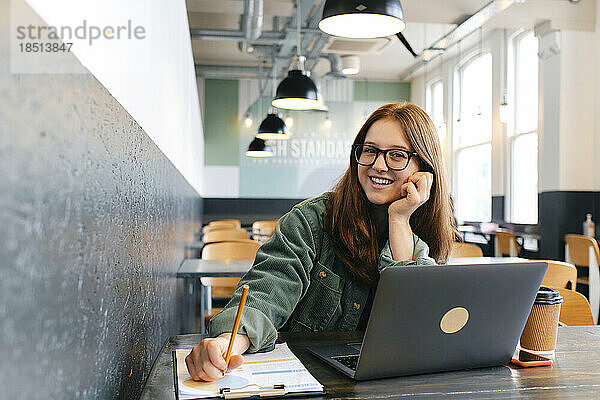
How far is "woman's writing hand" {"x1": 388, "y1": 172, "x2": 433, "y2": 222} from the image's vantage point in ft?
5.49

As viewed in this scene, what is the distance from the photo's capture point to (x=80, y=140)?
2.75 feet

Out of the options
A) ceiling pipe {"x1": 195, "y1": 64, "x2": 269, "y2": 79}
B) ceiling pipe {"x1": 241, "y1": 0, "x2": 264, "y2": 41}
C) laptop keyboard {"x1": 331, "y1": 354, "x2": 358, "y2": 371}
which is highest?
ceiling pipe {"x1": 195, "y1": 64, "x2": 269, "y2": 79}

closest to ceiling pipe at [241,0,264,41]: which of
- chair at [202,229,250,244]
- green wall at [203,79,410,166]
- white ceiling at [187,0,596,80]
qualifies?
white ceiling at [187,0,596,80]

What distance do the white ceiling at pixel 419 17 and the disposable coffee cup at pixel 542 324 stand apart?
531cm

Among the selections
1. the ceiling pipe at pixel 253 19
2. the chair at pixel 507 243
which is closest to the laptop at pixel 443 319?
the ceiling pipe at pixel 253 19

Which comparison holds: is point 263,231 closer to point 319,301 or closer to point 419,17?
point 419,17

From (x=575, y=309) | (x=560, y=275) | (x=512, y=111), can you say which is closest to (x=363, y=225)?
(x=575, y=309)

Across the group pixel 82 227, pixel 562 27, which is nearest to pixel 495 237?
pixel 562 27

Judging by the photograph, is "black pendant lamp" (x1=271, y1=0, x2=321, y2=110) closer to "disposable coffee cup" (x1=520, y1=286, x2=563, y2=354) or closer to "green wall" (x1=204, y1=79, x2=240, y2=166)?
"disposable coffee cup" (x1=520, y1=286, x2=563, y2=354)

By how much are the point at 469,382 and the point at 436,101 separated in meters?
10.6

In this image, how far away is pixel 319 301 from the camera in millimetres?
1730

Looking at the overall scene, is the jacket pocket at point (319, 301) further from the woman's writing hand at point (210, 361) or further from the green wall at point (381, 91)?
the green wall at point (381, 91)

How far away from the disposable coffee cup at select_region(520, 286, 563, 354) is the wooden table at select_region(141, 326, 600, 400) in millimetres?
45

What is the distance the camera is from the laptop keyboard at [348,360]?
1.26 m
